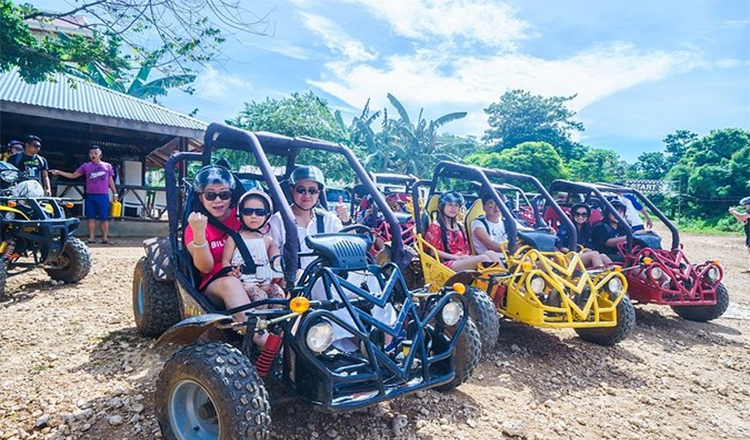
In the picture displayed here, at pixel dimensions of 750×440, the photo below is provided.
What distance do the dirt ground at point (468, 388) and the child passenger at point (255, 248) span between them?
709 mm

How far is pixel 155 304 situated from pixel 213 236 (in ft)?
3.81

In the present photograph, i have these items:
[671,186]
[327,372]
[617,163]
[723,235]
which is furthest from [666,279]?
[617,163]

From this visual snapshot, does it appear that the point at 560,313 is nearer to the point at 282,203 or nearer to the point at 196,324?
the point at 282,203

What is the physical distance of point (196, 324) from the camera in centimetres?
221

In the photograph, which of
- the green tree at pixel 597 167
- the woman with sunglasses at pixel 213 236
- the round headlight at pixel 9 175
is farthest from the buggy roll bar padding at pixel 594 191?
the green tree at pixel 597 167

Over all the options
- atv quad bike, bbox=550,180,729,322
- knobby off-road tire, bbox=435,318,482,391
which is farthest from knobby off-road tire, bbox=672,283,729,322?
knobby off-road tire, bbox=435,318,482,391

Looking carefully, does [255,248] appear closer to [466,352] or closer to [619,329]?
[466,352]

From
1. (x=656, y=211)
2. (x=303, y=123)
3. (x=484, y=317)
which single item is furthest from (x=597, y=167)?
(x=484, y=317)

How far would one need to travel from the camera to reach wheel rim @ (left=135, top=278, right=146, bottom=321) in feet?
12.2

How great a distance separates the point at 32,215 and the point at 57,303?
1.02 metres

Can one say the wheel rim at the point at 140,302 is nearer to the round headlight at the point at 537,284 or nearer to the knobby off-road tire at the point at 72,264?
the knobby off-road tire at the point at 72,264

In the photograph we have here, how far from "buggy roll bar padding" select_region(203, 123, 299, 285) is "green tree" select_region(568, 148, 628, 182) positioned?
97.0 feet

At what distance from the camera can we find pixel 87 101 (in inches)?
422

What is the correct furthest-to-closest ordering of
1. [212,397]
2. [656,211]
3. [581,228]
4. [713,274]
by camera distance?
[581,228]
[656,211]
[713,274]
[212,397]
